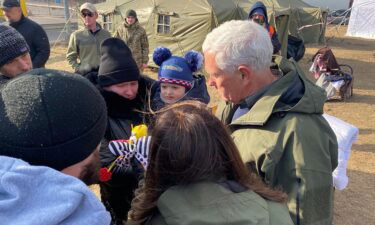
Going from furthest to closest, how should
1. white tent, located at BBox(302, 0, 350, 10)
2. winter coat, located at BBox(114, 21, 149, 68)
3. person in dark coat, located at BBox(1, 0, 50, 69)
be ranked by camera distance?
white tent, located at BBox(302, 0, 350, 10) < winter coat, located at BBox(114, 21, 149, 68) < person in dark coat, located at BBox(1, 0, 50, 69)

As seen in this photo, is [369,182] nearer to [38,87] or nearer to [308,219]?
[308,219]

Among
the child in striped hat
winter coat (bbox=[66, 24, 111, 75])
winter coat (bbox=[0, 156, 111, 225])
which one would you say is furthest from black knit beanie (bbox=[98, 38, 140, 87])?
winter coat (bbox=[66, 24, 111, 75])

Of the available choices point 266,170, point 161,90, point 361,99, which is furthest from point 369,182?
point 361,99

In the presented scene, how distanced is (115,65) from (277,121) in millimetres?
1260

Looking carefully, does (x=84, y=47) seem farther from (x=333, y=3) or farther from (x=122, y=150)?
(x=333, y=3)

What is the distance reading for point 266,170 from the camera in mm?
1660

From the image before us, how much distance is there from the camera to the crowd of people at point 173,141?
96 centimetres

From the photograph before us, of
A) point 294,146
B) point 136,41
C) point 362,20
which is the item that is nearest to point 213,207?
point 294,146

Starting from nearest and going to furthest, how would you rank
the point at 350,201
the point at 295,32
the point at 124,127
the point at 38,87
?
the point at 38,87 → the point at 124,127 → the point at 350,201 → the point at 295,32

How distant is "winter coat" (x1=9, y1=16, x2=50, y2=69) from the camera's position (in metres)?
4.70

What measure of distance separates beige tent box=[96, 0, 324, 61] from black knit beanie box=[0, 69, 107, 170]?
945cm

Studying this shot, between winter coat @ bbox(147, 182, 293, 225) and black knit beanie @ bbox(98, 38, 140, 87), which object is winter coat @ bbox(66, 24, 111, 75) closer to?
black knit beanie @ bbox(98, 38, 140, 87)

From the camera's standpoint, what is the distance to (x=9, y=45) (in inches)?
101

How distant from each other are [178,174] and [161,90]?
1719 mm
